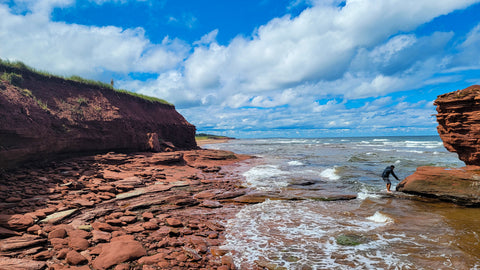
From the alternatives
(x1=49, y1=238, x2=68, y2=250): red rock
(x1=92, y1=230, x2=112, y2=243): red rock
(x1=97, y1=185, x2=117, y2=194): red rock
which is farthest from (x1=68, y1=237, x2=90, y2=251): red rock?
(x1=97, y1=185, x2=117, y2=194): red rock

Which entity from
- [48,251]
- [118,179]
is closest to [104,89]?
[118,179]

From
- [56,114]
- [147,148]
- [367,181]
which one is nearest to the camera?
[56,114]

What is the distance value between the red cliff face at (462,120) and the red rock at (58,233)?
17153 millimetres

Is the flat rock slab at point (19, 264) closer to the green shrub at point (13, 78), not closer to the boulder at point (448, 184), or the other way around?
the green shrub at point (13, 78)

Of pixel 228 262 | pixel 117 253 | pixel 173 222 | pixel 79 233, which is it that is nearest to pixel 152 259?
pixel 117 253

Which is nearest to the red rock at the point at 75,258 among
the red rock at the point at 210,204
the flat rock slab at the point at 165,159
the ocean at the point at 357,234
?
the ocean at the point at 357,234

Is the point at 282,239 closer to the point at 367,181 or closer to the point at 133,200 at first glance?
the point at 133,200

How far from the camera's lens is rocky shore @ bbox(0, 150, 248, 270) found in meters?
4.92

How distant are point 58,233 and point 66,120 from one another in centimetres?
1220

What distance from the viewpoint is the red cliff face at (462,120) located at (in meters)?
11.2

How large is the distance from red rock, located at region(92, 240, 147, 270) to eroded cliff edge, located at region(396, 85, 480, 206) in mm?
13043

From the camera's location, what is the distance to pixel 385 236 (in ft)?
22.7

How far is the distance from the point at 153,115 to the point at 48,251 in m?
22.2

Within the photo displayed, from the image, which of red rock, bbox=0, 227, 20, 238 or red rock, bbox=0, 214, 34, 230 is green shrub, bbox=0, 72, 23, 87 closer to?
red rock, bbox=0, 214, 34, 230
